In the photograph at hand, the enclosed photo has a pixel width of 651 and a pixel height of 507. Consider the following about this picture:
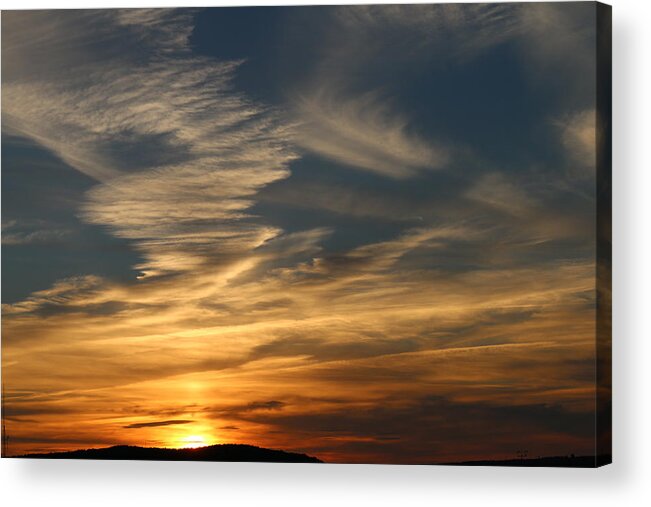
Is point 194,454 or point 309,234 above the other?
point 309,234

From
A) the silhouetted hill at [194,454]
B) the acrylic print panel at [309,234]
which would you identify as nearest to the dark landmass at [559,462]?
the acrylic print panel at [309,234]

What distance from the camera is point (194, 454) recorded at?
736 centimetres

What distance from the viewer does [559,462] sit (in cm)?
707

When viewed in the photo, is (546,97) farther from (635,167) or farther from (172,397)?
(172,397)

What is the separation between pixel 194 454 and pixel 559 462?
1.71m

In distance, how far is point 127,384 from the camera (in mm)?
7391

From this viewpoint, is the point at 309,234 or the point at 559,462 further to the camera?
the point at 309,234

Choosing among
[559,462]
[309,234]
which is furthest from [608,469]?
[309,234]

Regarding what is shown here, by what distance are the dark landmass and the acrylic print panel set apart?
11mm

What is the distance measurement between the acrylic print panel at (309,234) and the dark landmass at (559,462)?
11 mm

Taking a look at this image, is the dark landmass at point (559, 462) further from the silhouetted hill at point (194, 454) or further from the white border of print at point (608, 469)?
the silhouetted hill at point (194, 454)

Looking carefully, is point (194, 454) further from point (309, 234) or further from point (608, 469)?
point (608, 469)

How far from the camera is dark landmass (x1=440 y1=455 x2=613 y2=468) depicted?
7.05 meters

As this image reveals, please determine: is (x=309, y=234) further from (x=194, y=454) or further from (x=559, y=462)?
(x=559, y=462)
